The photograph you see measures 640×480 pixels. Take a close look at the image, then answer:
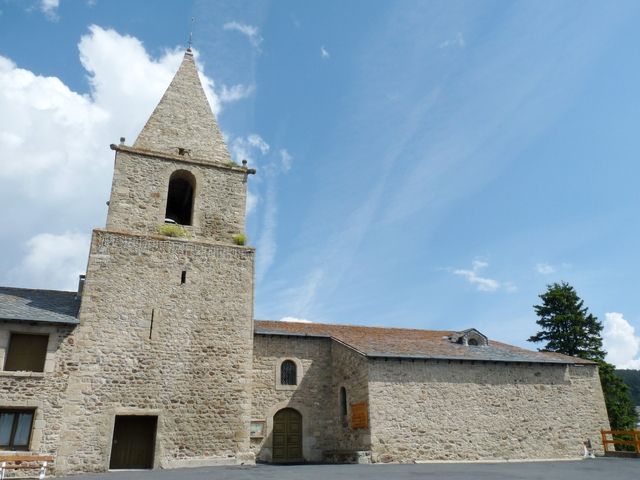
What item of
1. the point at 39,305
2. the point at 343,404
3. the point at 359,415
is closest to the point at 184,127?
the point at 39,305

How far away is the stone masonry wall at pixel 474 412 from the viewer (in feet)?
54.3

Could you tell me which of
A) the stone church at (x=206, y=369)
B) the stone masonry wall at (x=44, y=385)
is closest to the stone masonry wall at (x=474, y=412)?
the stone church at (x=206, y=369)

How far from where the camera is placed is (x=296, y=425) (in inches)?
739

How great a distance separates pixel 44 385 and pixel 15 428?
1.32m

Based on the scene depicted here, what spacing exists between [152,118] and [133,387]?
35.6 feet

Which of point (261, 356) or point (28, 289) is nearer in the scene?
point (28, 289)

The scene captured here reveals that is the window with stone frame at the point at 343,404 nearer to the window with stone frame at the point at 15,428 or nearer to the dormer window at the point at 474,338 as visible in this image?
the dormer window at the point at 474,338

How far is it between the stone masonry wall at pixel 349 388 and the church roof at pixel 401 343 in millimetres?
469

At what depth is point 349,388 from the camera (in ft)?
59.7

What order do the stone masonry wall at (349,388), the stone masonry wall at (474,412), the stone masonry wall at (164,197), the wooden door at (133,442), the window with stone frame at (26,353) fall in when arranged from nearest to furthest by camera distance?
the window with stone frame at (26,353)
the wooden door at (133,442)
the stone masonry wall at (474,412)
the stone masonry wall at (349,388)
the stone masonry wall at (164,197)

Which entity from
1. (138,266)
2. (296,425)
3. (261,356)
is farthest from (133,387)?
(296,425)

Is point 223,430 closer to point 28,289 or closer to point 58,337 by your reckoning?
point 58,337

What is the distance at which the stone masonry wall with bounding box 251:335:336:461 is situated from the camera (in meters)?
18.5

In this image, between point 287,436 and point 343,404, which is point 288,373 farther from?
point 343,404
